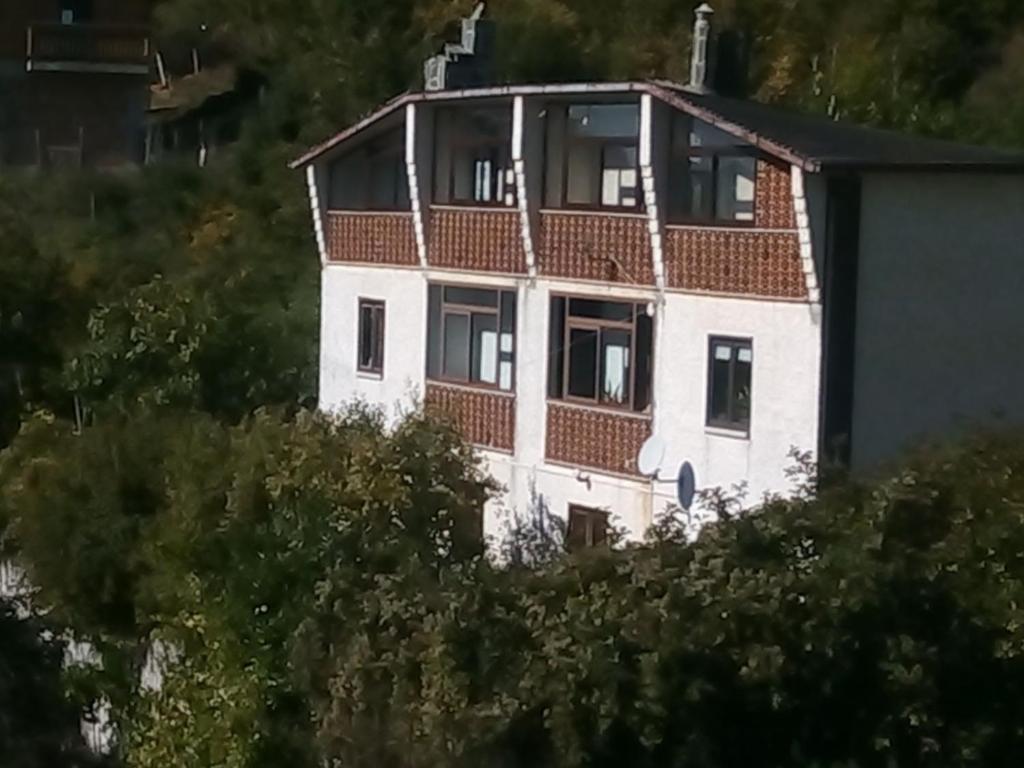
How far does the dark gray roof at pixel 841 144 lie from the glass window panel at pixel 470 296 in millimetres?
3474

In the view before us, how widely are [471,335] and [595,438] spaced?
2850 mm

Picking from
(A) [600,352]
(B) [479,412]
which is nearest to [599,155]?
(A) [600,352]

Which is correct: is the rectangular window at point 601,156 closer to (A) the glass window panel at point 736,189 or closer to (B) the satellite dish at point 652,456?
(A) the glass window panel at point 736,189

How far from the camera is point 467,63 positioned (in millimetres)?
27359

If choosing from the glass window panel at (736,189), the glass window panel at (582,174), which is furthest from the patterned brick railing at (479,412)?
the glass window panel at (736,189)

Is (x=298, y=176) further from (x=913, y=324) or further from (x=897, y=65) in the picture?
(x=913, y=324)

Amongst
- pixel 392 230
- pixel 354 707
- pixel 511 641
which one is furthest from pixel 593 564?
pixel 392 230

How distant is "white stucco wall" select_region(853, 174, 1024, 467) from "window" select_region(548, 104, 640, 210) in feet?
9.70

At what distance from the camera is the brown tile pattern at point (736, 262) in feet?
67.7

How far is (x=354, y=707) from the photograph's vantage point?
1612 cm

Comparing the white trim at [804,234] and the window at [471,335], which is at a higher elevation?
the white trim at [804,234]

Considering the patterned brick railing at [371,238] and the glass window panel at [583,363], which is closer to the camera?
the glass window panel at [583,363]

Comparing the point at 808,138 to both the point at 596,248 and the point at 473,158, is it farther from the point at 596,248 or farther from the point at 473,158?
the point at 473,158

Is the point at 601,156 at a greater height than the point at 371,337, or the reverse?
the point at 601,156
